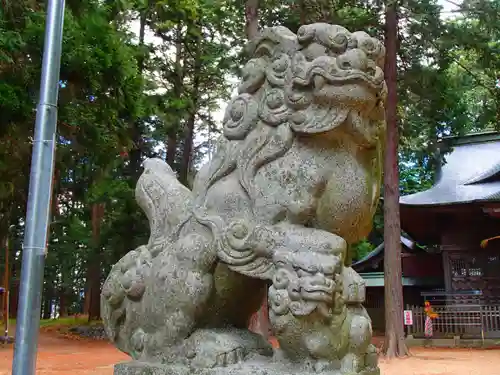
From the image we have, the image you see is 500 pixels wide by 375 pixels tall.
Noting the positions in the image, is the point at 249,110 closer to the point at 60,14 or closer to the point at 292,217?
the point at 292,217

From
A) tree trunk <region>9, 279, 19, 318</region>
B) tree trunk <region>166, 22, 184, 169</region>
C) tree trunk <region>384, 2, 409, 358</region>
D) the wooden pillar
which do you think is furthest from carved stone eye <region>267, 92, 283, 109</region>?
tree trunk <region>9, 279, 19, 318</region>

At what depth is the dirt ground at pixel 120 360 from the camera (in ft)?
28.5

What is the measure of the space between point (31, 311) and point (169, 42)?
1338cm

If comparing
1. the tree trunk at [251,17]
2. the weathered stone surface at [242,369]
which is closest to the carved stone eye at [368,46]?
the weathered stone surface at [242,369]

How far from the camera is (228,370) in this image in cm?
234

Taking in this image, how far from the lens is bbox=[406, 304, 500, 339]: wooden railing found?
13.3 m

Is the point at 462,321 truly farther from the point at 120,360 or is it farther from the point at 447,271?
the point at 120,360

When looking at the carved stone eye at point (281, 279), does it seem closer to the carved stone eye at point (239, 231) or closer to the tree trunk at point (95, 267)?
the carved stone eye at point (239, 231)

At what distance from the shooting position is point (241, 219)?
250 cm

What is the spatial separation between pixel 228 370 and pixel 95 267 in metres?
14.0

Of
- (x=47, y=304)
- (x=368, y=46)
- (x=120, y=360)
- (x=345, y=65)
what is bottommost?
(x=120, y=360)

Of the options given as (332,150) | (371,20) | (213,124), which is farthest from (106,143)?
(213,124)

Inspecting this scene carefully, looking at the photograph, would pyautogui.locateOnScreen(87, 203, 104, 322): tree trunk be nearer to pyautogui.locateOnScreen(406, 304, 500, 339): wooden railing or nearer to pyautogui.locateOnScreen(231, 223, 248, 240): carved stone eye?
pyautogui.locateOnScreen(406, 304, 500, 339): wooden railing

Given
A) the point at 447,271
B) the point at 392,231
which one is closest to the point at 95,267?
the point at 392,231
